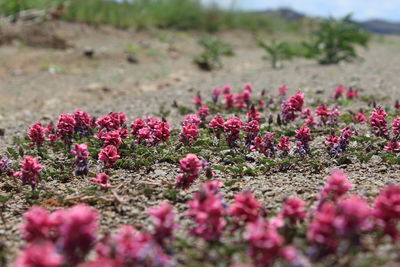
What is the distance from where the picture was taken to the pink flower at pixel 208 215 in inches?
107

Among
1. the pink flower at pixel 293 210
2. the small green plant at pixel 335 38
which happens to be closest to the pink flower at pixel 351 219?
the pink flower at pixel 293 210

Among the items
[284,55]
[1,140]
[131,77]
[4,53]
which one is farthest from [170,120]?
[4,53]

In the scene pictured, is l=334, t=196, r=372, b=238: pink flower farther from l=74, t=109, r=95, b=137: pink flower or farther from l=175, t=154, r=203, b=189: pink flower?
l=74, t=109, r=95, b=137: pink flower

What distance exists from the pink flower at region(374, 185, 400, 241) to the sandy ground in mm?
1064

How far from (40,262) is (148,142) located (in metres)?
2.95

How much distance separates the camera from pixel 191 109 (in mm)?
7625

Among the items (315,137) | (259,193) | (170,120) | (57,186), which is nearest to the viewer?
(259,193)

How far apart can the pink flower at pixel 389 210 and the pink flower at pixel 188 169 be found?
1.53m

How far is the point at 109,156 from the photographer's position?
14.4 ft

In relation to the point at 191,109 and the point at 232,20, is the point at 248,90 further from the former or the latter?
the point at 232,20

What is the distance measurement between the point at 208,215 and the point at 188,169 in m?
1.05

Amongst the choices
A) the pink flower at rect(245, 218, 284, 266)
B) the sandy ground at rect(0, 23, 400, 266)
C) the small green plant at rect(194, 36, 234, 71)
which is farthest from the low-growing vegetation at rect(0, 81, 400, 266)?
the small green plant at rect(194, 36, 234, 71)

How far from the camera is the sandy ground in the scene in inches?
159

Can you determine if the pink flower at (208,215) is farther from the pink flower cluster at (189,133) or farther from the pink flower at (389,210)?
the pink flower cluster at (189,133)
